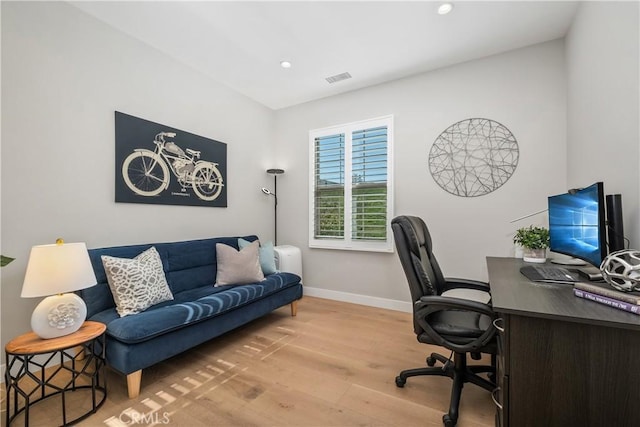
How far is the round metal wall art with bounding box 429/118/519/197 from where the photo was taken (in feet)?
8.73

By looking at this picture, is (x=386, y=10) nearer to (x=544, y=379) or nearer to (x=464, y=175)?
(x=464, y=175)

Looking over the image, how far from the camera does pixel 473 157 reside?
110 inches

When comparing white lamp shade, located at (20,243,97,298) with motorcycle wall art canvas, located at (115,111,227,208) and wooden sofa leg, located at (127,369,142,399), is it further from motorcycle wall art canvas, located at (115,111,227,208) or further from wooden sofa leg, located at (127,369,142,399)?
motorcycle wall art canvas, located at (115,111,227,208)

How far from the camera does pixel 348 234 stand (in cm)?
352

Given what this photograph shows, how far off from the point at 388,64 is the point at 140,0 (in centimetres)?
227

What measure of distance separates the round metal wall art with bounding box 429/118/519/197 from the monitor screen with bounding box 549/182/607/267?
0.73 m

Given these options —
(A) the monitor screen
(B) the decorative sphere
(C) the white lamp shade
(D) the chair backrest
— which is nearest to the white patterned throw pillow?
(C) the white lamp shade

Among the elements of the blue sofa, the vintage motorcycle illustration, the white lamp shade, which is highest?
the vintage motorcycle illustration

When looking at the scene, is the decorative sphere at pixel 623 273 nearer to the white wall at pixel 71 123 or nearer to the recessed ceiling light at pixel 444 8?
the recessed ceiling light at pixel 444 8

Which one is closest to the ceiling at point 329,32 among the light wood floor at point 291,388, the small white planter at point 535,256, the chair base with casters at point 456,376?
the small white planter at point 535,256

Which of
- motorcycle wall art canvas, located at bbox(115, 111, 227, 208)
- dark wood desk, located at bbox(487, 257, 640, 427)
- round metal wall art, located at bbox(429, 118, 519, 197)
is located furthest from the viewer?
round metal wall art, located at bbox(429, 118, 519, 197)

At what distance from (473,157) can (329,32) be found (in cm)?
186

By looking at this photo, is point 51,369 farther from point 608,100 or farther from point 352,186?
point 608,100

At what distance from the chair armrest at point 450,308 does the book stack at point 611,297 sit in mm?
351
